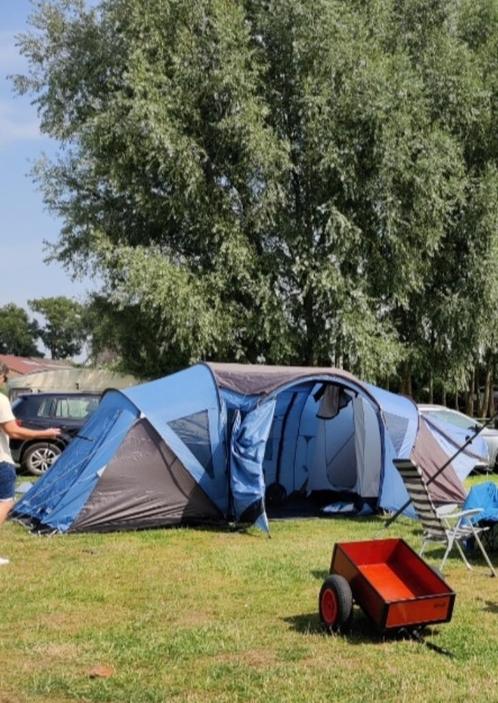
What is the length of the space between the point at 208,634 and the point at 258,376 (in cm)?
476

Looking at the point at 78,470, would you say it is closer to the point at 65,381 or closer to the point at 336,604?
the point at 336,604

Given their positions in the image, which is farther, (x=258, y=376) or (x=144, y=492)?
(x=258, y=376)

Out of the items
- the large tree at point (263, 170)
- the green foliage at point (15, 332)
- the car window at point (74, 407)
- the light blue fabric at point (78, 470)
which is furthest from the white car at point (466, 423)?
the green foliage at point (15, 332)

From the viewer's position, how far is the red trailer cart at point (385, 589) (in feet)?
16.1

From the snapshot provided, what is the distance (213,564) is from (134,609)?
1638mm

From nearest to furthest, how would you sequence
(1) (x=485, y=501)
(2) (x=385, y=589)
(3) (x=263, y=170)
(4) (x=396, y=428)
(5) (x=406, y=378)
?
(2) (x=385, y=589) → (1) (x=485, y=501) → (4) (x=396, y=428) → (3) (x=263, y=170) → (5) (x=406, y=378)

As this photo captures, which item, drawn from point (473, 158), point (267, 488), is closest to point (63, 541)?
point (267, 488)

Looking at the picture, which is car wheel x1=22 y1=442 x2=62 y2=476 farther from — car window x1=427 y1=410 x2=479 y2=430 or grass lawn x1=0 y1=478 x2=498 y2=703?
car window x1=427 y1=410 x2=479 y2=430

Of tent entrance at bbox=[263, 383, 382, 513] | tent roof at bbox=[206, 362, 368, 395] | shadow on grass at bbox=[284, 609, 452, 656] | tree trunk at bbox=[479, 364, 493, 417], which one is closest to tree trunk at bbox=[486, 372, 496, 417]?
tree trunk at bbox=[479, 364, 493, 417]

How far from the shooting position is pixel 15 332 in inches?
3570

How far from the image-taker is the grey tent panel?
889 cm

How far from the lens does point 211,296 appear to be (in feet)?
56.5

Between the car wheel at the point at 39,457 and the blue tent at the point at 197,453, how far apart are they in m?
5.05

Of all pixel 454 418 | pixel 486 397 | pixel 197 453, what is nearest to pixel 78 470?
pixel 197 453
